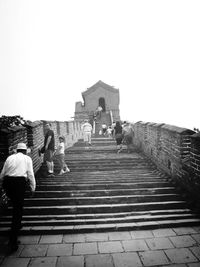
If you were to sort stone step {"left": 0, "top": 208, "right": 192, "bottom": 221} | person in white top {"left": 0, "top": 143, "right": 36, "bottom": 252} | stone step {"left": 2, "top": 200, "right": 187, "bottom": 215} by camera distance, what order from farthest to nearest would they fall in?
stone step {"left": 2, "top": 200, "right": 187, "bottom": 215}
stone step {"left": 0, "top": 208, "right": 192, "bottom": 221}
person in white top {"left": 0, "top": 143, "right": 36, "bottom": 252}

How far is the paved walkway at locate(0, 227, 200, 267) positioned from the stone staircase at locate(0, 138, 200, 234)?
23 cm

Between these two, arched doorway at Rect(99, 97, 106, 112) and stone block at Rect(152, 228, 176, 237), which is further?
arched doorway at Rect(99, 97, 106, 112)

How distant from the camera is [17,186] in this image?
13.9 ft

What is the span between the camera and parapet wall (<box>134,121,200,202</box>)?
5.39m

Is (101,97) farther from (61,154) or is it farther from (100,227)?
(100,227)

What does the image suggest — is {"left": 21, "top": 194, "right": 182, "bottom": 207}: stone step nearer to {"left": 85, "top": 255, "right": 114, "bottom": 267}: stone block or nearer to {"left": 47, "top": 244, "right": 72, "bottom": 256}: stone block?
{"left": 47, "top": 244, "right": 72, "bottom": 256}: stone block

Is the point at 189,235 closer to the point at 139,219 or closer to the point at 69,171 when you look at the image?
the point at 139,219

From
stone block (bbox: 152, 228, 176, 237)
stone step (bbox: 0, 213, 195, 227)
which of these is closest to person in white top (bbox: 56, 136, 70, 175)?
stone step (bbox: 0, 213, 195, 227)

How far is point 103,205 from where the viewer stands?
5.39 meters

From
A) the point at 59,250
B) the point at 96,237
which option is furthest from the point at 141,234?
the point at 59,250

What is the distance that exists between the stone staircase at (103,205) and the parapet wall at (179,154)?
381 mm

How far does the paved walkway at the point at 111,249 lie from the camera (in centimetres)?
356

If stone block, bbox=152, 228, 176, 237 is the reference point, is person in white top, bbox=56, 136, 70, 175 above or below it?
above

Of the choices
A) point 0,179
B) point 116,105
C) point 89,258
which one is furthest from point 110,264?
point 116,105
